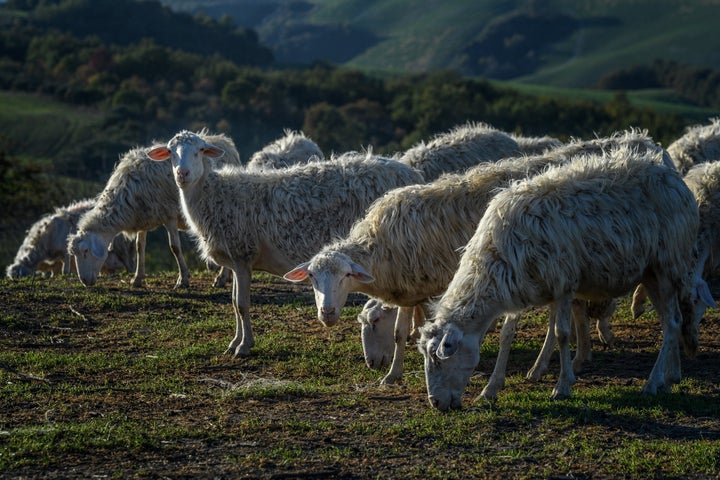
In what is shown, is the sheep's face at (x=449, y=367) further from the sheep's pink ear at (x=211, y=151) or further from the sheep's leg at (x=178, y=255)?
the sheep's leg at (x=178, y=255)

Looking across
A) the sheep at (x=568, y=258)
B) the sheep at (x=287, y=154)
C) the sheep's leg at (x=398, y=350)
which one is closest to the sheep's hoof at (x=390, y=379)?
the sheep's leg at (x=398, y=350)

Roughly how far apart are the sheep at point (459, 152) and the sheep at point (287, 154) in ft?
6.21

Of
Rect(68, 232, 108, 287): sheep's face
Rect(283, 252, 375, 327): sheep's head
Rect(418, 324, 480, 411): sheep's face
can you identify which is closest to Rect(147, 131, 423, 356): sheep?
Rect(283, 252, 375, 327): sheep's head

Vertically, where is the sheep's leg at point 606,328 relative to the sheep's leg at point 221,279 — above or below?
below

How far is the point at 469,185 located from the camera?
9.12m

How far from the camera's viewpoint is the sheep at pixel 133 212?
13922mm

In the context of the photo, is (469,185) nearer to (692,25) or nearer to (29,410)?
(29,410)

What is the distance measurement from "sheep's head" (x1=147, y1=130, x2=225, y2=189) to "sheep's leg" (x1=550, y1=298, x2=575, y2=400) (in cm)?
462

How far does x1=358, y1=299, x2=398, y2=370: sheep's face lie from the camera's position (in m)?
9.35

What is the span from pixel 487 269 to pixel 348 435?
5.52ft

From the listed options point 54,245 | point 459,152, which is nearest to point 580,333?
point 459,152

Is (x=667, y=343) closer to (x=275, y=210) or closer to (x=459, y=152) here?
(x=275, y=210)

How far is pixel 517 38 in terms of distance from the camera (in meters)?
119

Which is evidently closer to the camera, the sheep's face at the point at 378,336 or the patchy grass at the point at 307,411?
the patchy grass at the point at 307,411
